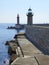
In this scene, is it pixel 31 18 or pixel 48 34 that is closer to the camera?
pixel 48 34

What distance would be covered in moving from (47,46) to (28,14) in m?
27.5

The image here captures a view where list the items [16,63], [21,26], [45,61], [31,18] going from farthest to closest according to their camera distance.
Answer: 1. [21,26]
2. [31,18]
3. [45,61]
4. [16,63]

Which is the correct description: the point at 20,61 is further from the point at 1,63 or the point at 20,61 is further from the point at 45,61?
the point at 1,63

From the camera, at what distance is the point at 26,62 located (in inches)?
351

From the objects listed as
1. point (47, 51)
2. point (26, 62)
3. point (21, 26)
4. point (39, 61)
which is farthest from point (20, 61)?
point (21, 26)

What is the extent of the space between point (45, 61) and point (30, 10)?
1336 inches

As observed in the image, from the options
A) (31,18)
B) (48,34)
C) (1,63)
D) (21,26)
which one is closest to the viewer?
(48,34)

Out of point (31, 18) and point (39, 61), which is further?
point (31, 18)

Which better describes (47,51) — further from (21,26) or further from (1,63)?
(21,26)

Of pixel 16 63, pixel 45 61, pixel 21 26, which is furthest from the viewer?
pixel 21 26

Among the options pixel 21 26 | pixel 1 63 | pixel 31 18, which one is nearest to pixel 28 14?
pixel 31 18

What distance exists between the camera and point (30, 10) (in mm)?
42656

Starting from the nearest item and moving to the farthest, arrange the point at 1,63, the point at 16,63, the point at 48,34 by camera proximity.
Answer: the point at 16,63 < the point at 48,34 < the point at 1,63

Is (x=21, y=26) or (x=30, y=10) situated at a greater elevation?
(x=30, y=10)
